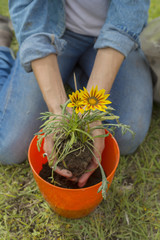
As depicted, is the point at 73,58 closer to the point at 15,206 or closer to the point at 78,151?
the point at 78,151

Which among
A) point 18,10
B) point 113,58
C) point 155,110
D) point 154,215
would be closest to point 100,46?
point 113,58

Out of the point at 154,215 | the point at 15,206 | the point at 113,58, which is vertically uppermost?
the point at 113,58

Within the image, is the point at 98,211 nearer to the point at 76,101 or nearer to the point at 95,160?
the point at 95,160

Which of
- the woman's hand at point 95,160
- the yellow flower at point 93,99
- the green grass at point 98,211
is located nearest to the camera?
the yellow flower at point 93,99

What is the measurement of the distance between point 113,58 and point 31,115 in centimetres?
53

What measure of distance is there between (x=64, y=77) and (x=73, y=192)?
0.82 meters

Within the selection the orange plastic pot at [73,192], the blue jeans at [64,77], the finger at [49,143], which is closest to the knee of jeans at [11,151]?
the blue jeans at [64,77]

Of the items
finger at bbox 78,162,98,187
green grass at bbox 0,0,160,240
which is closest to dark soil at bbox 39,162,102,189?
finger at bbox 78,162,98,187

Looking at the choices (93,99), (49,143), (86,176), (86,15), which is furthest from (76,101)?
(86,15)

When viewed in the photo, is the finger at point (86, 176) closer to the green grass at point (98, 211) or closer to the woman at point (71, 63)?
the woman at point (71, 63)

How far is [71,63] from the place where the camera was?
142cm

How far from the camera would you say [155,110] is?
5.33 ft

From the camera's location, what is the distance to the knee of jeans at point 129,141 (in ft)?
4.09

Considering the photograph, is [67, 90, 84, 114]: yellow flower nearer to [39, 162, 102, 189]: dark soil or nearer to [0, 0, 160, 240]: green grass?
[39, 162, 102, 189]: dark soil
